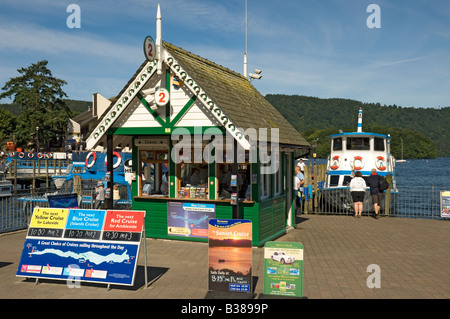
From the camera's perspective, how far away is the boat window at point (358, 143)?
22094 mm

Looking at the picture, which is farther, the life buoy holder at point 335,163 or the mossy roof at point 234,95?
the life buoy holder at point 335,163

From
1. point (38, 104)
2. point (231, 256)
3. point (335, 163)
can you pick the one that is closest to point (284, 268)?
point (231, 256)

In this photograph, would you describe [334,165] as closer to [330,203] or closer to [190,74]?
[330,203]

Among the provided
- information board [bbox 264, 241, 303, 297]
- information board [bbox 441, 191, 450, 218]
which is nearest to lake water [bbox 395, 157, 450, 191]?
information board [bbox 441, 191, 450, 218]

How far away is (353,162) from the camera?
21.7 meters

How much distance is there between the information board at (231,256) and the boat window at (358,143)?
1624 centimetres

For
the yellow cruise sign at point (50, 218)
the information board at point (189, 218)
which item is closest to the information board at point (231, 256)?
the yellow cruise sign at point (50, 218)

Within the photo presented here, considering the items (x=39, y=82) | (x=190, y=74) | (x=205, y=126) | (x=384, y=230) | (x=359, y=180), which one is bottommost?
(x=384, y=230)

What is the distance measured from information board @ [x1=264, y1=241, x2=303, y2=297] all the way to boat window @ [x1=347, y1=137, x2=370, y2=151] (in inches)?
655

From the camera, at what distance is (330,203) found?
2138 cm

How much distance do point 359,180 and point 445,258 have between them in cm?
753

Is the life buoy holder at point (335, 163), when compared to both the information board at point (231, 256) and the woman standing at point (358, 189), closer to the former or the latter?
the woman standing at point (358, 189)

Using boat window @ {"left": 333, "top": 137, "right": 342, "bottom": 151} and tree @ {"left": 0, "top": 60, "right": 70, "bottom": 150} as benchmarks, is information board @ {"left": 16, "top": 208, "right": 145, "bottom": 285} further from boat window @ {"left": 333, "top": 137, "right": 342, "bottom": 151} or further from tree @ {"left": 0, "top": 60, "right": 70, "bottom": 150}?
tree @ {"left": 0, "top": 60, "right": 70, "bottom": 150}
